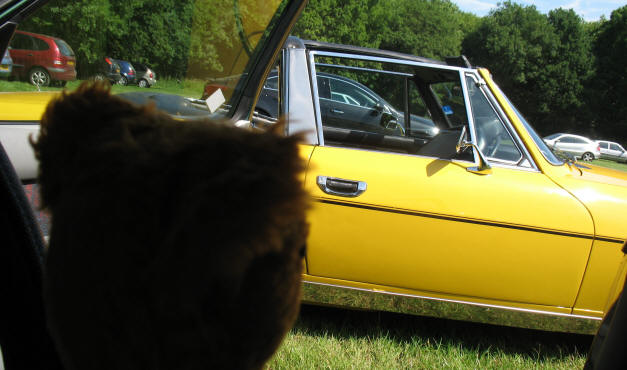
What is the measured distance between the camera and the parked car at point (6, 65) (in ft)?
3.56

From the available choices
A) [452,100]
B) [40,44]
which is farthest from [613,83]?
[40,44]

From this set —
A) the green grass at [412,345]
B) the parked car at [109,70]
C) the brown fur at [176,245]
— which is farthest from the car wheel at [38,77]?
the green grass at [412,345]

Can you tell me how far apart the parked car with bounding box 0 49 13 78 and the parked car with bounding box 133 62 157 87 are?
330 mm

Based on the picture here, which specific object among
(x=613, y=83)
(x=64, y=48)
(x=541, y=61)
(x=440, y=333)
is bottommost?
(x=440, y=333)

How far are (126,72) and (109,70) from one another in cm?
5

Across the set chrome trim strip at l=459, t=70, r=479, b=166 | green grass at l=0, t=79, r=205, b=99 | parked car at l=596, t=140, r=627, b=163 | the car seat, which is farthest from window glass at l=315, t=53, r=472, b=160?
parked car at l=596, t=140, r=627, b=163

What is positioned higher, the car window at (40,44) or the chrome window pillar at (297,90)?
the car window at (40,44)

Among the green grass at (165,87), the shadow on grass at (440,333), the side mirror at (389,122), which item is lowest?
the shadow on grass at (440,333)

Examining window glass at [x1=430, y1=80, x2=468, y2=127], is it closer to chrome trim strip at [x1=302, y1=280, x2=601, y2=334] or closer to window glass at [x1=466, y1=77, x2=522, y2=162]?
window glass at [x1=466, y1=77, x2=522, y2=162]

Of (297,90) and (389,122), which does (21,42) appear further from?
(389,122)

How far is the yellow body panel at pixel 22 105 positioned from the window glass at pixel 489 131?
227cm

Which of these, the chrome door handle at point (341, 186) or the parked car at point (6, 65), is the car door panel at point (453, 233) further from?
the parked car at point (6, 65)

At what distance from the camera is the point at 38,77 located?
47.7 inches

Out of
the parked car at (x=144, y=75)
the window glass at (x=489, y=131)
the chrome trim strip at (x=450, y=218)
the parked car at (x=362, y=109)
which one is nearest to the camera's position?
the parked car at (x=144, y=75)
